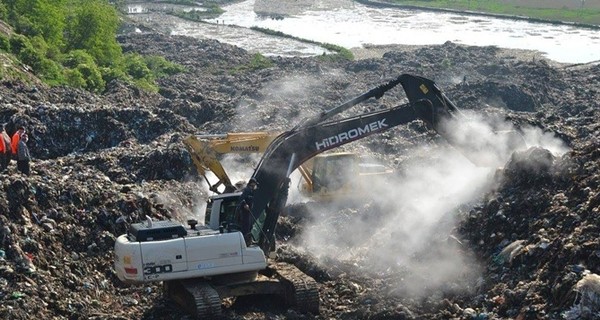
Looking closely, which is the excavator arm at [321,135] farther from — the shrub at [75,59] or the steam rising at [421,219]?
the shrub at [75,59]

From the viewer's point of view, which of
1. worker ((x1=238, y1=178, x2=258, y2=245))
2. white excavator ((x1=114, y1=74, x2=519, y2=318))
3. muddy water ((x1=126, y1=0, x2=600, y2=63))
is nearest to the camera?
white excavator ((x1=114, y1=74, x2=519, y2=318))

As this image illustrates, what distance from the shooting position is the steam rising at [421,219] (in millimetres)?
15188

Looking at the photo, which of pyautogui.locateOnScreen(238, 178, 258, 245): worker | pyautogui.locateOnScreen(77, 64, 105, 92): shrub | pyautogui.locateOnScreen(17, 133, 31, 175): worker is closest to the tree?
pyautogui.locateOnScreen(77, 64, 105, 92): shrub

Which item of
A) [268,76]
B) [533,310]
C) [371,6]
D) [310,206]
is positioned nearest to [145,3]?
[371,6]

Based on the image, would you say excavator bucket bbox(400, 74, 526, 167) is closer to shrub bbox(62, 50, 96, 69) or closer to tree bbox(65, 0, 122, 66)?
shrub bbox(62, 50, 96, 69)

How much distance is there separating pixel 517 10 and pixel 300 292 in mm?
76620

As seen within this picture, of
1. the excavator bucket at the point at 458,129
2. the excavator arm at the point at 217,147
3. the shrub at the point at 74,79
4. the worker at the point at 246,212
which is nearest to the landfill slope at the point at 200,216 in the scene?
the excavator bucket at the point at 458,129

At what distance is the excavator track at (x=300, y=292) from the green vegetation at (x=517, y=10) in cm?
6424

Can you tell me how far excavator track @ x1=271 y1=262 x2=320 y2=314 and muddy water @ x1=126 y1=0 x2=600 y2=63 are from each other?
3962 centimetres

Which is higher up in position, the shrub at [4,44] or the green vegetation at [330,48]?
the shrub at [4,44]

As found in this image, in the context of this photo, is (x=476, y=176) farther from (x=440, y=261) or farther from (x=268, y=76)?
(x=268, y=76)

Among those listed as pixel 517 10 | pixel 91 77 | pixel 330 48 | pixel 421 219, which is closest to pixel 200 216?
pixel 421 219

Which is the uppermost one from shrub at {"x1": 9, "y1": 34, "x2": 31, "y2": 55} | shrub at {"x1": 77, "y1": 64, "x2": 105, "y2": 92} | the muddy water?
shrub at {"x1": 9, "y1": 34, "x2": 31, "y2": 55}

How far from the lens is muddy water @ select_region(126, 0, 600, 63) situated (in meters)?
60.3
